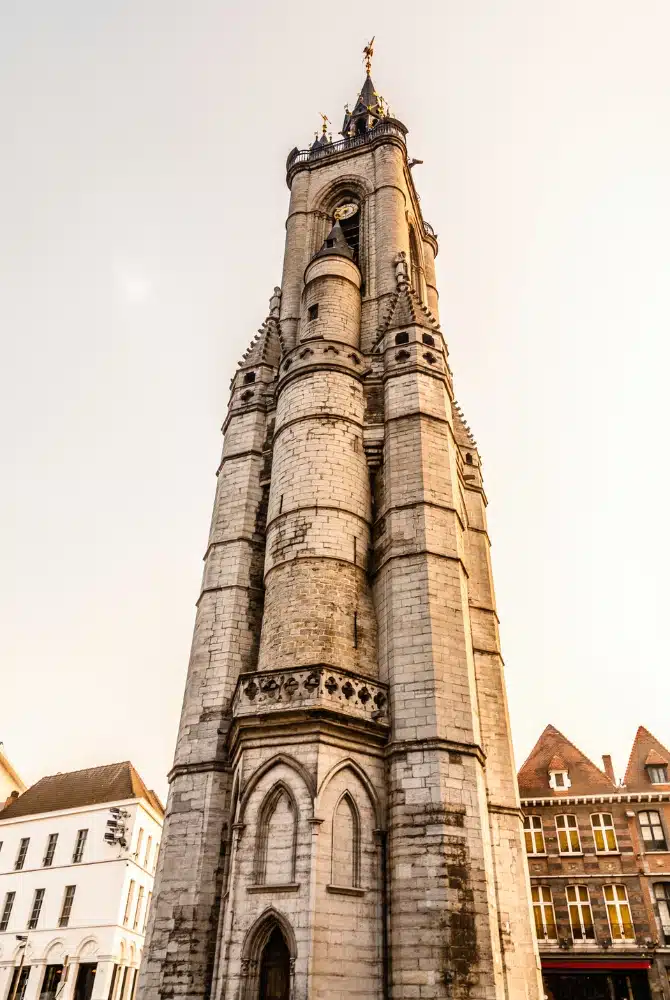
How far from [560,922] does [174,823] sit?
14546 millimetres

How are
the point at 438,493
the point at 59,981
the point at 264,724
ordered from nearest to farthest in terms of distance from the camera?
the point at 264,724 → the point at 438,493 → the point at 59,981

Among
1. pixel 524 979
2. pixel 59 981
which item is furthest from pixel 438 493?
pixel 59 981

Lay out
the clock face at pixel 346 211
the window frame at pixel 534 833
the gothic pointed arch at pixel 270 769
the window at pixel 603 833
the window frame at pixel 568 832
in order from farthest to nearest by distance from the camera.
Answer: the clock face at pixel 346 211 → the window frame at pixel 534 833 → the window frame at pixel 568 832 → the window at pixel 603 833 → the gothic pointed arch at pixel 270 769

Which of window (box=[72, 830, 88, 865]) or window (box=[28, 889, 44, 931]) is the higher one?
window (box=[72, 830, 88, 865])

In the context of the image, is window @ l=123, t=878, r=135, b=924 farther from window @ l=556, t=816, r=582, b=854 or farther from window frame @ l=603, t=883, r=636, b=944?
window frame @ l=603, t=883, r=636, b=944

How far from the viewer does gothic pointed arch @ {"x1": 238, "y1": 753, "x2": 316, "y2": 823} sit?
11.4m

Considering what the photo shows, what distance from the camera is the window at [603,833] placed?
22755 millimetres

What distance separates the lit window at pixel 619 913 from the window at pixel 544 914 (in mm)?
1628

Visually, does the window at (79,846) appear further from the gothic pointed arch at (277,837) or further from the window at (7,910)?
the gothic pointed arch at (277,837)

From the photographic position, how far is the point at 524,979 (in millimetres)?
13234

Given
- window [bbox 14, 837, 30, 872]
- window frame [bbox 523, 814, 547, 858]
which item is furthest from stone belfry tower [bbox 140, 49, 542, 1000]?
window [bbox 14, 837, 30, 872]

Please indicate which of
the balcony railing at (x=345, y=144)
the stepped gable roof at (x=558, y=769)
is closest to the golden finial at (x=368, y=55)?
the balcony railing at (x=345, y=144)

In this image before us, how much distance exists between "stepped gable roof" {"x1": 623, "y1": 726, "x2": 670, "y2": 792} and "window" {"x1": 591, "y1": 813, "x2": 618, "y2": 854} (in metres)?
1.36

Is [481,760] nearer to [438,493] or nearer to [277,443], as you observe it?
[438,493]
